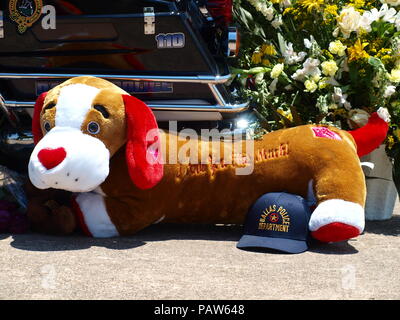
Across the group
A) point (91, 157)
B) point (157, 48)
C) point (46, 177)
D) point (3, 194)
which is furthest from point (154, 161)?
point (3, 194)

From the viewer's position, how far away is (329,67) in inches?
160

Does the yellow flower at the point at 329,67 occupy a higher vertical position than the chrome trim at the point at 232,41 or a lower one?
lower

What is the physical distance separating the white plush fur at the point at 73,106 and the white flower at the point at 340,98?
148 cm

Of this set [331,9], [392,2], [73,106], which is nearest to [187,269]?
[73,106]

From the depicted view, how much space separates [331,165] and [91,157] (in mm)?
1263

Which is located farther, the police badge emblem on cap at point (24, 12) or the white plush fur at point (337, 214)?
the police badge emblem on cap at point (24, 12)

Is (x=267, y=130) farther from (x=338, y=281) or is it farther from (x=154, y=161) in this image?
(x=338, y=281)

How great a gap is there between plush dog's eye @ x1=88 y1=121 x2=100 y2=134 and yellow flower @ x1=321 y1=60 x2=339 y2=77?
1.46 m

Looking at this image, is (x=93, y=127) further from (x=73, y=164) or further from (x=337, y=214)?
(x=337, y=214)

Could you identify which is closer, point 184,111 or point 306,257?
point 306,257

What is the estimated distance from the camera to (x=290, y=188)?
3.66 metres

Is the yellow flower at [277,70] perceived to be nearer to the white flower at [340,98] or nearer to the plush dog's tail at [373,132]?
the white flower at [340,98]

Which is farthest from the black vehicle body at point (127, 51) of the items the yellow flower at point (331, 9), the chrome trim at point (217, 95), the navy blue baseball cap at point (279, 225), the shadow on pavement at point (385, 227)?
the shadow on pavement at point (385, 227)

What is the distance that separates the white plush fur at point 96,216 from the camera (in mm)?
3633
